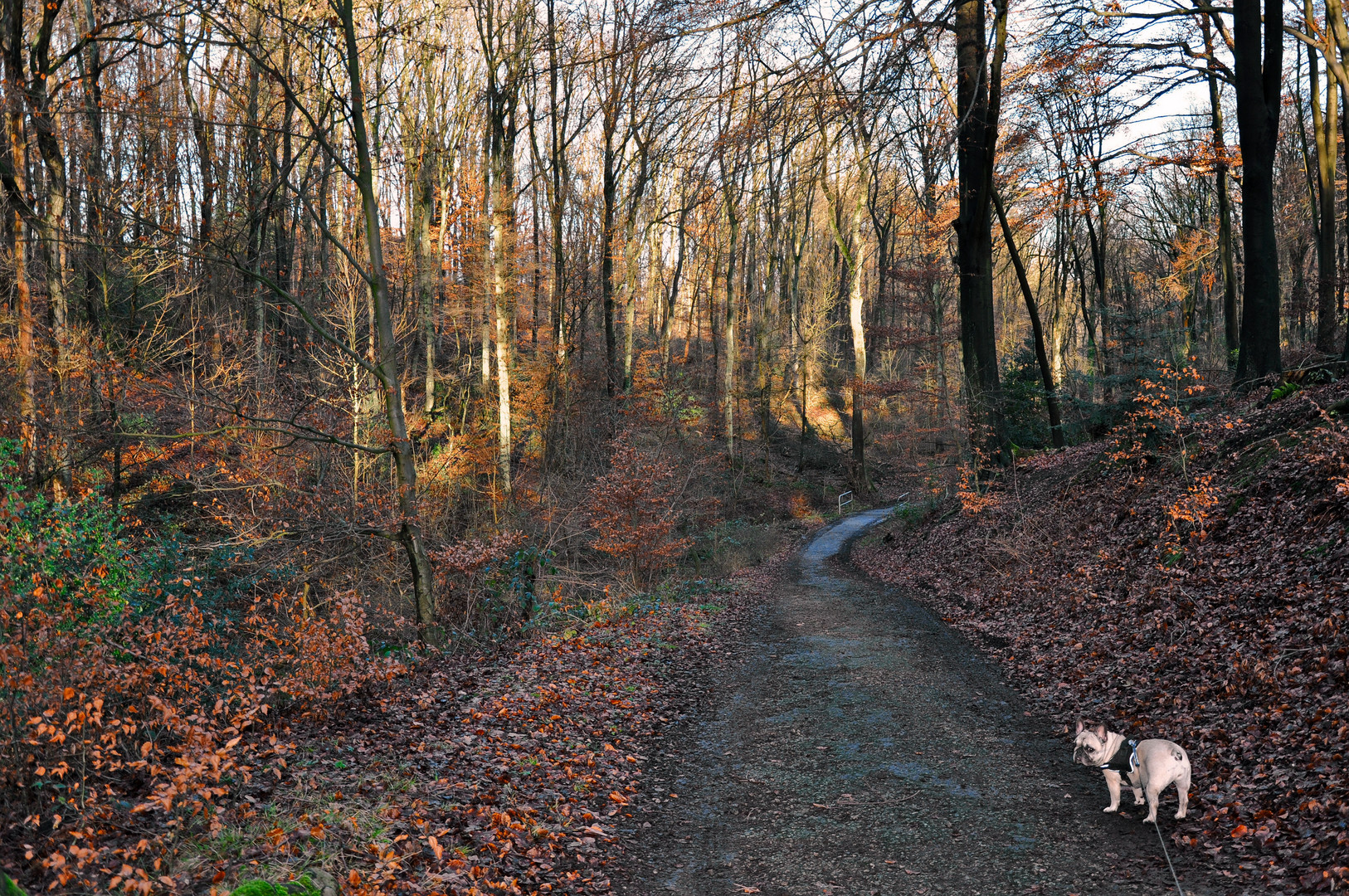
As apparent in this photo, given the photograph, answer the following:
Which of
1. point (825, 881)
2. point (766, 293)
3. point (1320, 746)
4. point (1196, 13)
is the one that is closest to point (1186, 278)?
point (766, 293)

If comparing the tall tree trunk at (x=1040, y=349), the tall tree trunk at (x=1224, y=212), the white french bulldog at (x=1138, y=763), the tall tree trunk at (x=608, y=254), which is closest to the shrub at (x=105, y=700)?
the white french bulldog at (x=1138, y=763)

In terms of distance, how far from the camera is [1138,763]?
491cm

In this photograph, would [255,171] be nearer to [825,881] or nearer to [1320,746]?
[825,881]

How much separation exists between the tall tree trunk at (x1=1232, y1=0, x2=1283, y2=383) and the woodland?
63mm

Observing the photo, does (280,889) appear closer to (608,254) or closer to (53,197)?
(53,197)

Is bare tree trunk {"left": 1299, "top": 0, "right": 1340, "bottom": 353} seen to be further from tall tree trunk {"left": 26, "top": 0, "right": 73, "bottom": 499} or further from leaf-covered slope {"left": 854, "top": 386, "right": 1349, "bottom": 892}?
tall tree trunk {"left": 26, "top": 0, "right": 73, "bottom": 499}

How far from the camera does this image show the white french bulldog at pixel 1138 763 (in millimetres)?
4816

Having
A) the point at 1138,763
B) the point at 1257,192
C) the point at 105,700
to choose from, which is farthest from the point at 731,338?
the point at 105,700

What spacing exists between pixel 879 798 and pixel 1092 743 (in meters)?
1.62

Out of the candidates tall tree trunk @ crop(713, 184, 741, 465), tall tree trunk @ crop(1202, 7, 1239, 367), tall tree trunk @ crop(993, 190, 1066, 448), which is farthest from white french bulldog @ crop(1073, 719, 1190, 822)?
tall tree trunk @ crop(713, 184, 741, 465)

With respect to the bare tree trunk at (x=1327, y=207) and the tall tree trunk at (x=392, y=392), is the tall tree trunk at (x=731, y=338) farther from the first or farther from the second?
the tall tree trunk at (x=392, y=392)

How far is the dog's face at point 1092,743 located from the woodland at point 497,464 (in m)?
0.66

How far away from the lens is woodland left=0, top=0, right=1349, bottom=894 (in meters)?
4.94

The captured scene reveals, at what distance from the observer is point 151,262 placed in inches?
609
